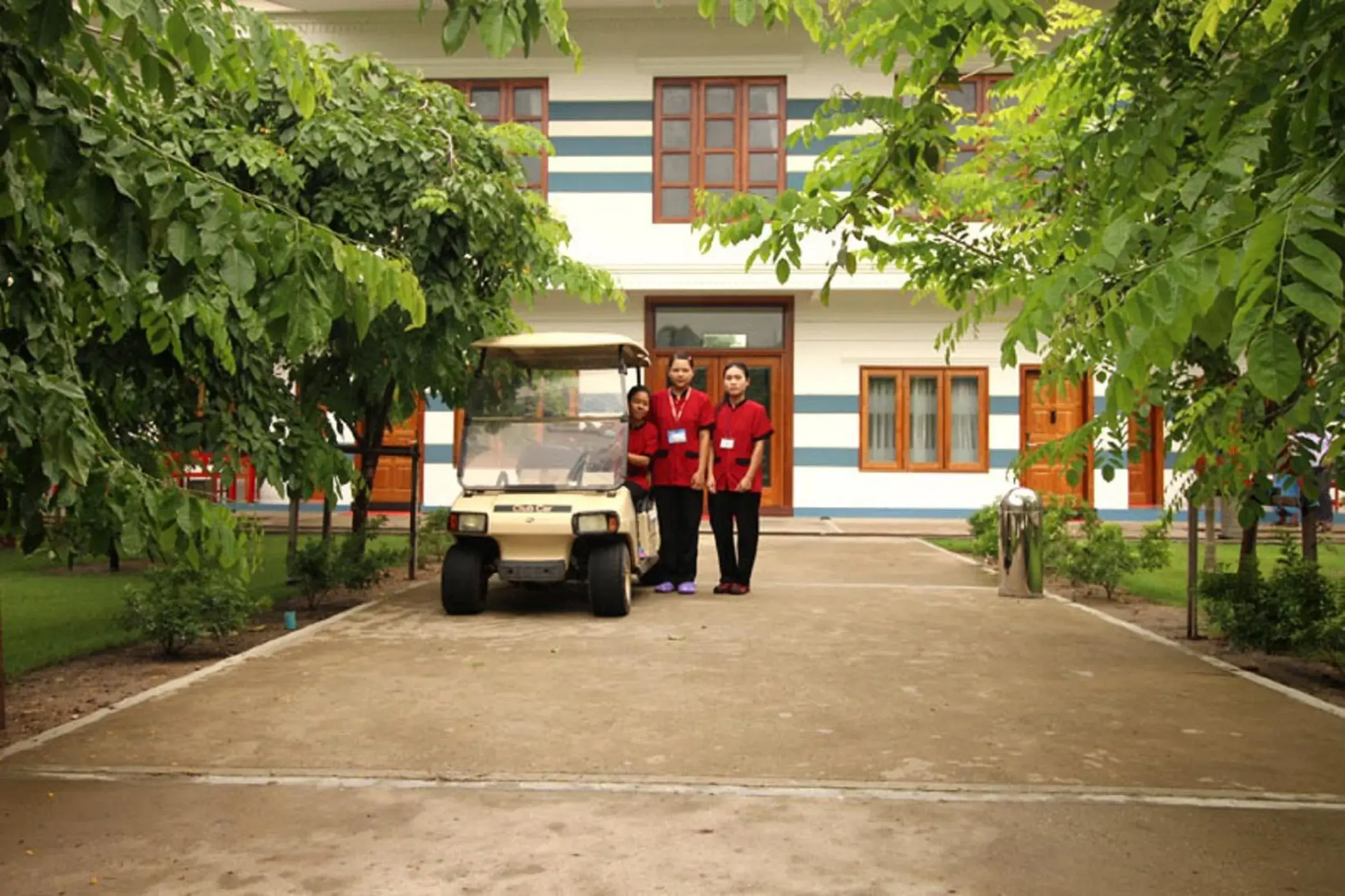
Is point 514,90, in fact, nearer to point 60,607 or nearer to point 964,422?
point 964,422

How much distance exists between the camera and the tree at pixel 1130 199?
8.55 feet

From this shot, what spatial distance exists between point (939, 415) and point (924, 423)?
1.00 feet

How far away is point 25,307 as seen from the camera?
14.2 feet

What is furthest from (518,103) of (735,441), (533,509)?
(533,509)

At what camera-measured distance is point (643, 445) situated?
411 inches

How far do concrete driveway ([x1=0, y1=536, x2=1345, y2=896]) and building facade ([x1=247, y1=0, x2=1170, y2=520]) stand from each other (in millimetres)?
12704

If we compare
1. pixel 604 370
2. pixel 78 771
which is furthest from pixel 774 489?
pixel 78 771

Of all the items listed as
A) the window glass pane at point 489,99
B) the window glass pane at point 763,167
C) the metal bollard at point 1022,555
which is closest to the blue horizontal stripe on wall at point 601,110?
the window glass pane at point 489,99

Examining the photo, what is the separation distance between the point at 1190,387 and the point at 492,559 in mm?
5317

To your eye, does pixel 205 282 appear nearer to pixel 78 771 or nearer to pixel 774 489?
pixel 78 771

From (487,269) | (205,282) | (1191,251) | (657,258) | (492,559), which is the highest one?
(657,258)

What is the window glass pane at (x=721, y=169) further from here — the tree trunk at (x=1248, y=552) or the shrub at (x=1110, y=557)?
the tree trunk at (x=1248, y=552)

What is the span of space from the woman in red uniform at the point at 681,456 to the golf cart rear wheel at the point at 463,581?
193 cm

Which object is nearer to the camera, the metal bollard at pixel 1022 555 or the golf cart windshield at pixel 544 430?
the golf cart windshield at pixel 544 430
